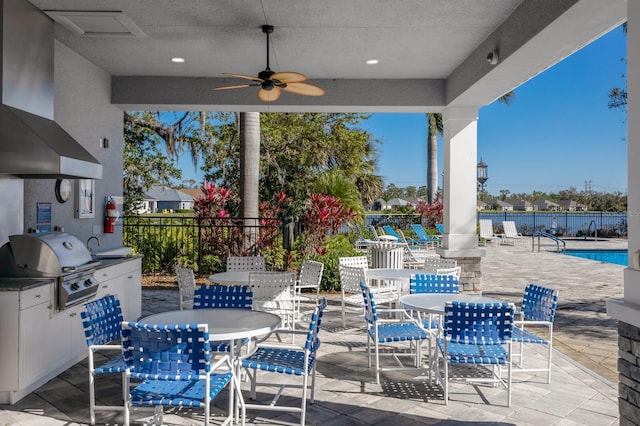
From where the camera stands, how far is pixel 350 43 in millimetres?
5805

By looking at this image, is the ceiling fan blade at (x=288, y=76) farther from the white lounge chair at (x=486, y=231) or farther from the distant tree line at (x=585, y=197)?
the distant tree line at (x=585, y=197)

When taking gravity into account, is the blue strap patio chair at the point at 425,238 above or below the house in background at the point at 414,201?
below

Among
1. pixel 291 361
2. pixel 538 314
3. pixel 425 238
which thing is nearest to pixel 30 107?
pixel 291 361

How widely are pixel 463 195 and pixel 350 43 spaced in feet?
9.93

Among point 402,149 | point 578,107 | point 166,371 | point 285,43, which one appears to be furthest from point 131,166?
point 578,107

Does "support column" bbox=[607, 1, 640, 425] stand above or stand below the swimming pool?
above

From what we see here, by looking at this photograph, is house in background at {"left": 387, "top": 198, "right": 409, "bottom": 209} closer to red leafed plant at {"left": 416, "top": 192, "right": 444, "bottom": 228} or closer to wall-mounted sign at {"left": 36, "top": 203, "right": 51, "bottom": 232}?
red leafed plant at {"left": 416, "top": 192, "right": 444, "bottom": 228}

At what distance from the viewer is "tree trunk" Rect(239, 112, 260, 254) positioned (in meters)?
9.48

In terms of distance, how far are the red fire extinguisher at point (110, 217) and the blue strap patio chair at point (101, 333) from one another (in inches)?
133

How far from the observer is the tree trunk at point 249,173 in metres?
9.48

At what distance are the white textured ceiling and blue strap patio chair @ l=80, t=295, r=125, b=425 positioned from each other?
2.86 m

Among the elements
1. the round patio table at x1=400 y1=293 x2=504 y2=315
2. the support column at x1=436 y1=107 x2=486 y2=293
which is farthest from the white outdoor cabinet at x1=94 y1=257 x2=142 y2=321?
the support column at x1=436 y1=107 x2=486 y2=293

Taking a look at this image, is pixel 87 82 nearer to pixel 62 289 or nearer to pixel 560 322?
pixel 62 289

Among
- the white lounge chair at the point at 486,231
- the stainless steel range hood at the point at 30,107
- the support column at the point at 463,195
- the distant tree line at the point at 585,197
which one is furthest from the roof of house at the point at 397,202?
the stainless steel range hood at the point at 30,107
